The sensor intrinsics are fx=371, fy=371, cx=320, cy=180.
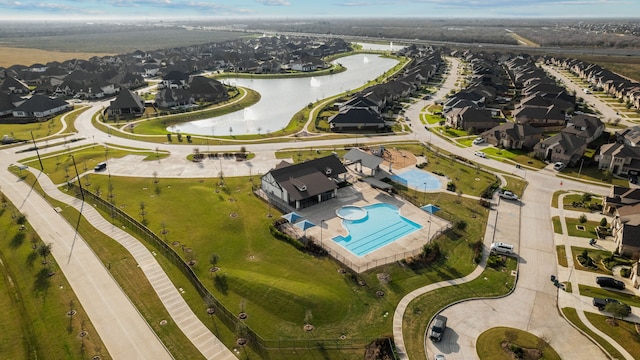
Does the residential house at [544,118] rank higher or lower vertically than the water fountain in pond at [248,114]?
higher

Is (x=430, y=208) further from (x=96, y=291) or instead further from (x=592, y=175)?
(x=96, y=291)

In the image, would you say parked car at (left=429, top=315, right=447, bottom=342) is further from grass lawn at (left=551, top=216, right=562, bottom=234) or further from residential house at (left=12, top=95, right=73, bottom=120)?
residential house at (left=12, top=95, right=73, bottom=120)

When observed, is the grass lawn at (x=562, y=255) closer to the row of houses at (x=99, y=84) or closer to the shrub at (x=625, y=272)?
the shrub at (x=625, y=272)

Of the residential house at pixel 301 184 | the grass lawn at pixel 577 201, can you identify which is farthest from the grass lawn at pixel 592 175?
the residential house at pixel 301 184

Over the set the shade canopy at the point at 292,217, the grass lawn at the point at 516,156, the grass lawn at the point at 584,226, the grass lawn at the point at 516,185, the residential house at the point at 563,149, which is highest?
the residential house at the point at 563,149

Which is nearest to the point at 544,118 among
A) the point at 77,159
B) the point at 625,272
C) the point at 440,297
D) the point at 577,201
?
the point at 577,201

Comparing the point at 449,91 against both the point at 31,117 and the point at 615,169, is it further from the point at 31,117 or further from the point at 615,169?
the point at 31,117
